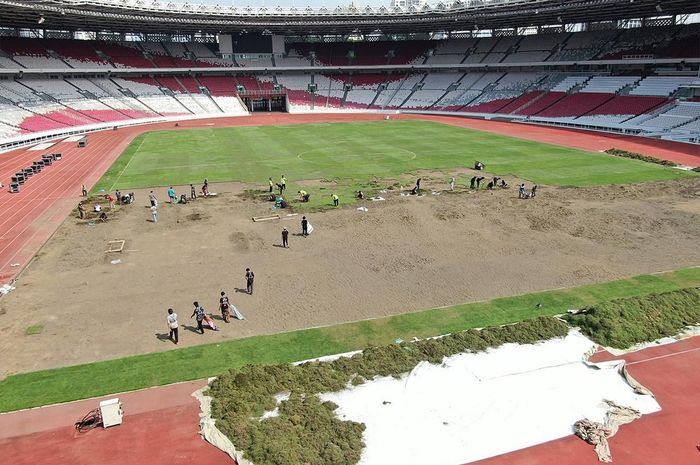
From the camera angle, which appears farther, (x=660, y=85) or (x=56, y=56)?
(x=56, y=56)

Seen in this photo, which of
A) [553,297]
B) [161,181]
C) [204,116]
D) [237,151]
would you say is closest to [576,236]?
[553,297]

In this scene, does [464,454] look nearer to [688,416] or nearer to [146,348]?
[688,416]

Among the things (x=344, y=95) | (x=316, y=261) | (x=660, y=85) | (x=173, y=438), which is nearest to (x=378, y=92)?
(x=344, y=95)

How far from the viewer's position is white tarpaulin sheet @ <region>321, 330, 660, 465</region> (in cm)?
1203

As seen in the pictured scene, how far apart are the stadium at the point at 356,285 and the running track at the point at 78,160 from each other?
0.33m

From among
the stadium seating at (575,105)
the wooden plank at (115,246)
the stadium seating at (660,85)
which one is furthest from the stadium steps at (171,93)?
the stadium seating at (660,85)

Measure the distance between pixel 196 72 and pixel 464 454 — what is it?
3622 inches

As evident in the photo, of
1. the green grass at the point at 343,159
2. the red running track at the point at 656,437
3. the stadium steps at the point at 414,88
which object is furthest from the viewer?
the stadium steps at the point at 414,88

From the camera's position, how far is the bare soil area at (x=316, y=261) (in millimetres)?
17906

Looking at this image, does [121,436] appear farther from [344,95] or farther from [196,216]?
[344,95]

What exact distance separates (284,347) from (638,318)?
12.7 meters

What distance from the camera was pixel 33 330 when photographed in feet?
56.9

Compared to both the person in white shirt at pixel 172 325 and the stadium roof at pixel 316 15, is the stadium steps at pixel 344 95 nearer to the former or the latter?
the stadium roof at pixel 316 15

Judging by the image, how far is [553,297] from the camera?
19766 millimetres
